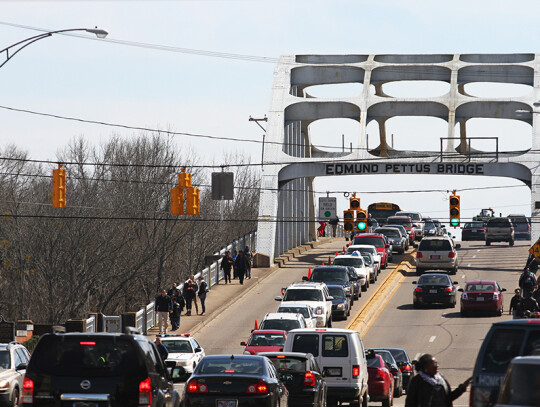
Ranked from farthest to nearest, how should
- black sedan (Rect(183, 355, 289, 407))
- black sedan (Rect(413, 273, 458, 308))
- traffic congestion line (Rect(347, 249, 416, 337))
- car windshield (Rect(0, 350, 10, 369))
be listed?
black sedan (Rect(413, 273, 458, 308)), traffic congestion line (Rect(347, 249, 416, 337)), car windshield (Rect(0, 350, 10, 369)), black sedan (Rect(183, 355, 289, 407))

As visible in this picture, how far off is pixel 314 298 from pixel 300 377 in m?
19.2

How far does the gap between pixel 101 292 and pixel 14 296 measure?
5.20 meters

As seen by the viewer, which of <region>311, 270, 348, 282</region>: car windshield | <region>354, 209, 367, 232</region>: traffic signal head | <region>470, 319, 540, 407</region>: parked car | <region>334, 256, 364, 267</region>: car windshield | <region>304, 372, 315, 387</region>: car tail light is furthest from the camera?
<region>334, 256, 364, 267</region>: car windshield

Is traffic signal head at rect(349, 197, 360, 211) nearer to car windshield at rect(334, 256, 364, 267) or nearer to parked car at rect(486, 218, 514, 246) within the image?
car windshield at rect(334, 256, 364, 267)

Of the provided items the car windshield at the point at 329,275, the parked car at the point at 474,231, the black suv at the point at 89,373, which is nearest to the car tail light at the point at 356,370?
the black suv at the point at 89,373

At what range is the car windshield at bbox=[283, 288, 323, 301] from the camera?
38.4 metres

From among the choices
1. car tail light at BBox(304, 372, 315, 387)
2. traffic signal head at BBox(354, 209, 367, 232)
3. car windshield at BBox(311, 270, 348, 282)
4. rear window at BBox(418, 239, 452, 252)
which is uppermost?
traffic signal head at BBox(354, 209, 367, 232)

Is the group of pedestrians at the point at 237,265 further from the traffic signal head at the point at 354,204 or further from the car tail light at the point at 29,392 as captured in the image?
the car tail light at the point at 29,392

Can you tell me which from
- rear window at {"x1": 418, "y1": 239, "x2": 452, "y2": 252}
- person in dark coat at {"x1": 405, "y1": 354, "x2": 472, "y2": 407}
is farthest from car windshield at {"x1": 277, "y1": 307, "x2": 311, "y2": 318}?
person in dark coat at {"x1": 405, "y1": 354, "x2": 472, "y2": 407}

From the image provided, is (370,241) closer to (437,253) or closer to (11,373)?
(437,253)

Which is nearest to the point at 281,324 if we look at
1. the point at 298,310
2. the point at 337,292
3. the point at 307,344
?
the point at 298,310

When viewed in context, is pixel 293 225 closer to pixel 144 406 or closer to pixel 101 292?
pixel 101 292

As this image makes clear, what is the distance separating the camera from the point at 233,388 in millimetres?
15992

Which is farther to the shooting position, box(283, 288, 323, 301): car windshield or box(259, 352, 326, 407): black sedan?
box(283, 288, 323, 301): car windshield
